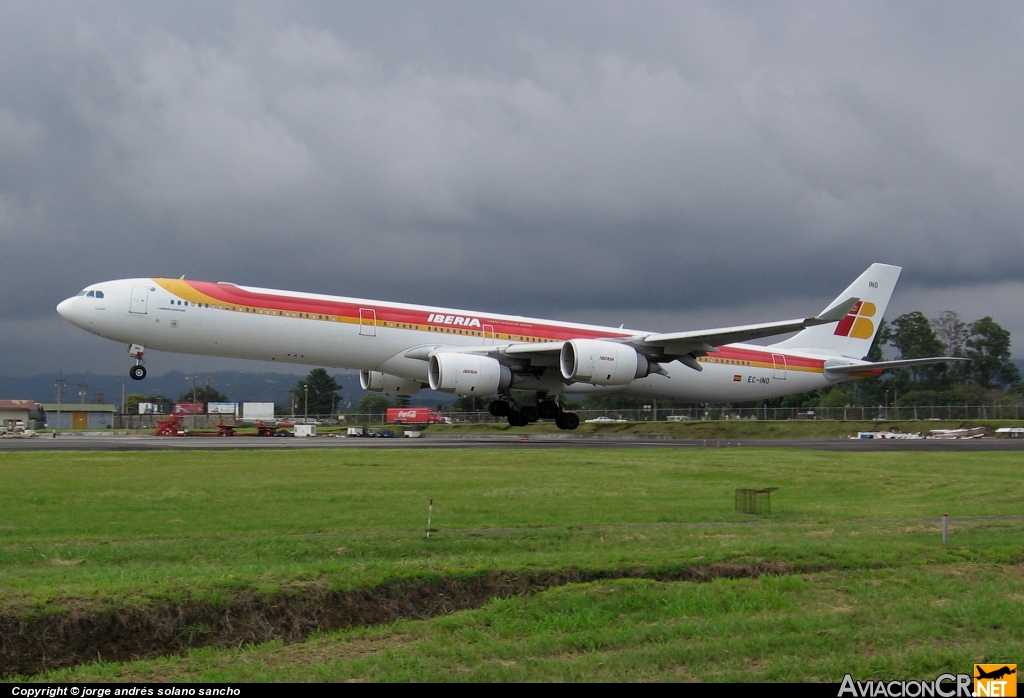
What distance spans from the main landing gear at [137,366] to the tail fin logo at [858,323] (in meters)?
35.9

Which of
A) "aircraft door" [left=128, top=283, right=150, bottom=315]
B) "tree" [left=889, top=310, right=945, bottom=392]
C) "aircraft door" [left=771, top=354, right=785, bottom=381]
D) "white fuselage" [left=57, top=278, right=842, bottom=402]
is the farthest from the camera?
"tree" [left=889, top=310, right=945, bottom=392]

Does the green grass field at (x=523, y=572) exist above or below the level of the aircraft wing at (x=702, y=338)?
below

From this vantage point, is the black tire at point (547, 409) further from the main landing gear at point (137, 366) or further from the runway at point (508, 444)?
the main landing gear at point (137, 366)

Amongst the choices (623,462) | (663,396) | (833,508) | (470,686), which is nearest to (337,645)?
(470,686)

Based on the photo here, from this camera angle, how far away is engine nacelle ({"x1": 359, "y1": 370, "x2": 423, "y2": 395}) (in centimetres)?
4225

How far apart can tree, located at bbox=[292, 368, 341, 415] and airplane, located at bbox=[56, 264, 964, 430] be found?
121109 mm

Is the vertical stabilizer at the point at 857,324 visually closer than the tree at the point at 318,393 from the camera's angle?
Yes

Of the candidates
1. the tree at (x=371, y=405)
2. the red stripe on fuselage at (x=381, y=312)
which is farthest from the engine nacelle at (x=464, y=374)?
the tree at (x=371, y=405)

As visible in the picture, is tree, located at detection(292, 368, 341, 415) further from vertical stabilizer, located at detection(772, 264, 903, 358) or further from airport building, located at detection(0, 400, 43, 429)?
vertical stabilizer, located at detection(772, 264, 903, 358)

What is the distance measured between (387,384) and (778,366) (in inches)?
808

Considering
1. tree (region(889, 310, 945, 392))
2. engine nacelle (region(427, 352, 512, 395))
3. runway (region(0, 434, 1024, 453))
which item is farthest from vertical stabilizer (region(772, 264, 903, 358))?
tree (region(889, 310, 945, 392))

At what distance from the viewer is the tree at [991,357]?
11006cm

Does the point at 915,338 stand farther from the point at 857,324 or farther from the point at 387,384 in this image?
the point at 387,384

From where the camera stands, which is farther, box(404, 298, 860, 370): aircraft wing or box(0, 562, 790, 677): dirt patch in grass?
box(404, 298, 860, 370): aircraft wing
